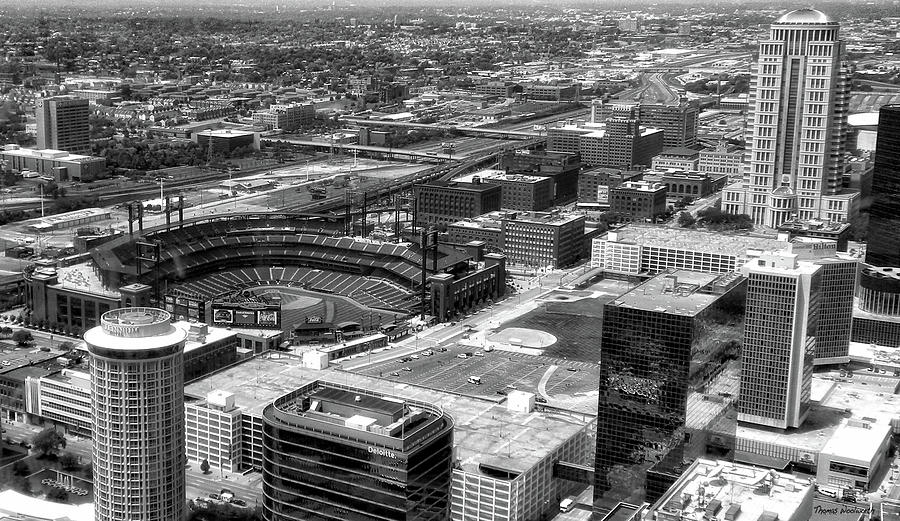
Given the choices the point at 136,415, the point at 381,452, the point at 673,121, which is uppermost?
the point at 673,121

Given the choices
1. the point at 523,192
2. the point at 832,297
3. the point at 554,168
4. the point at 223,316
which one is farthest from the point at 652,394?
the point at 554,168

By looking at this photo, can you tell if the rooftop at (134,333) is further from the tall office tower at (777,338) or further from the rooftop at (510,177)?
the rooftop at (510,177)

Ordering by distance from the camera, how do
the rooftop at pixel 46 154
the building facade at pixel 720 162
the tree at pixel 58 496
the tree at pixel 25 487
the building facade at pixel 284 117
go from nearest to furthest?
1. the tree at pixel 58 496
2. the tree at pixel 25 487
3. the building facade at pixel 720 162
4. the rooftop at pixel 46 154
5. the building facade at pixel 284 117

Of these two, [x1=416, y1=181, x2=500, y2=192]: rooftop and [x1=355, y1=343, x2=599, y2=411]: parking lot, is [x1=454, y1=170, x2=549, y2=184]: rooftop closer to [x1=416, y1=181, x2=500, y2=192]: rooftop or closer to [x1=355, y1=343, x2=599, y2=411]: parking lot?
[x1=416, y1=181, x2=500, y2=192]: rooftop

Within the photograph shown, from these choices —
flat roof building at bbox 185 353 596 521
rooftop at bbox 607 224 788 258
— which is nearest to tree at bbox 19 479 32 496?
flat roof building at bbox 185 353 596 521

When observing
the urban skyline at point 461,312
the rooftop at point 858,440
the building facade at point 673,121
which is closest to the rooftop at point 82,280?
the urban skyline at point 461,312

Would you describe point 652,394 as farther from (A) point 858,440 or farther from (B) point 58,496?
(B) point 58,496

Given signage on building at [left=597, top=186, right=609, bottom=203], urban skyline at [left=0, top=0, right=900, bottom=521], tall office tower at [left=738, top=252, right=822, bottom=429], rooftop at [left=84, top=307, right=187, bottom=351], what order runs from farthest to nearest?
1. signage on building at [left=597, top=186, right=609, bottom=203]
2. tall office tower at [left=738, top=252, right=822, bottom=429]
3. urban skyline at [left=0, top=0, right=900, bottom=521]
4. rooftop at [left=84, top=307, right=187, bottom=351]
